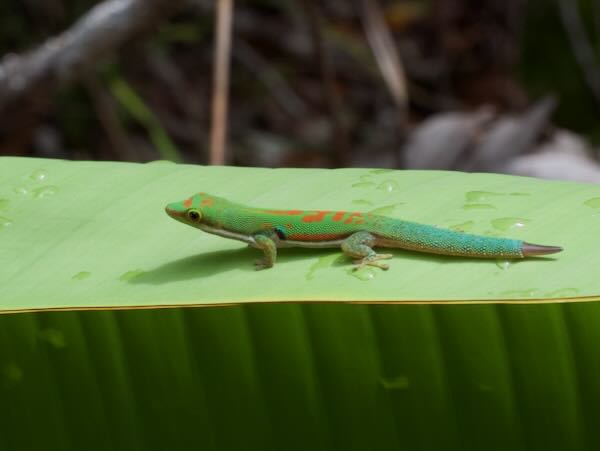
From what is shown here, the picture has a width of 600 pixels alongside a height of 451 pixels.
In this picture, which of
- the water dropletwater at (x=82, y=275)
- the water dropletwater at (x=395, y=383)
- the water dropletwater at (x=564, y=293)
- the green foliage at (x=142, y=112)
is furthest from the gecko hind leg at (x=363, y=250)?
the green foliage at (x=142, y=112)

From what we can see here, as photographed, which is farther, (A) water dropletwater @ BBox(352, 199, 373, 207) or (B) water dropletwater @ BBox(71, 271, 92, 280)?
(A) water dropletwater @ BBox(352, 199, 373, 207)

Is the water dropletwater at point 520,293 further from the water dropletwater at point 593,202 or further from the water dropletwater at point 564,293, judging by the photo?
the water dropletwater at point 593,202

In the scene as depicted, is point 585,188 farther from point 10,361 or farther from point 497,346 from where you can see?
point 10,361

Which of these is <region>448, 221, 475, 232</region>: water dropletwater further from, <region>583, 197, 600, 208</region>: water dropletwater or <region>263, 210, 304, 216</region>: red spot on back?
<region>263, 210, 304, 216</region>: red spot on back

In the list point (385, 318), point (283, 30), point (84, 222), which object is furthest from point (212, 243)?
point (283, 30)

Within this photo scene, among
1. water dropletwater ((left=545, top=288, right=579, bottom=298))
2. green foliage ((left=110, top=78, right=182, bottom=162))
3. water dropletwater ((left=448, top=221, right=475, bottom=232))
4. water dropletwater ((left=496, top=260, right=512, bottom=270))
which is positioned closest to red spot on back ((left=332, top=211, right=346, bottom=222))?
water dropletwater ((left=448, top=221, right=475, bottom=232))

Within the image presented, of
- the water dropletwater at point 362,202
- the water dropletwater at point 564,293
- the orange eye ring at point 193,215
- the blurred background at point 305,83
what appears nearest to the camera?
the water dropletwater at point 564,293

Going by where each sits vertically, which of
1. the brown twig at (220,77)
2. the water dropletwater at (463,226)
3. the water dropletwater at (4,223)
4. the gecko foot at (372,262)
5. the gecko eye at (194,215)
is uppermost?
the brown twig at (220,77)
